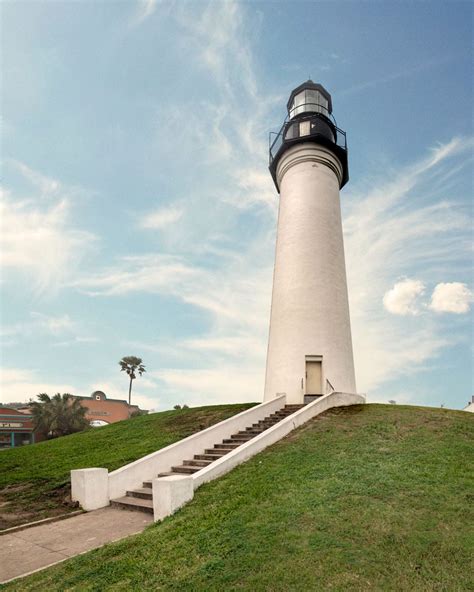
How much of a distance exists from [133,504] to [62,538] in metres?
1.89

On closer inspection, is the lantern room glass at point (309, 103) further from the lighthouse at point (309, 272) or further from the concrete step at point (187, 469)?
the concrete step at point (187, 469)

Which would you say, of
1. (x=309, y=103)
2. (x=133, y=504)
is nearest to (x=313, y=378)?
(x=133, y=504)

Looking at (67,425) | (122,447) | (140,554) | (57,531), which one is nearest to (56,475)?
(122,447)

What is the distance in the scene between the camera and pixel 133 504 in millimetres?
9578

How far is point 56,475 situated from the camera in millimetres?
13312

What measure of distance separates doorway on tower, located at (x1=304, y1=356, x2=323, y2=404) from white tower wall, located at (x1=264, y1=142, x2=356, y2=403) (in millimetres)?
180

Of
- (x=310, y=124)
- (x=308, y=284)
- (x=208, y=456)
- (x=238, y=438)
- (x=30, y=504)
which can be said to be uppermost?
(x=310, y=124)

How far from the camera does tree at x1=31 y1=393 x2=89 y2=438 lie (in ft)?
150

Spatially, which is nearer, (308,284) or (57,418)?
(308,284)

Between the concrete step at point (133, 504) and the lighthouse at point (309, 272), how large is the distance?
925 centimetres

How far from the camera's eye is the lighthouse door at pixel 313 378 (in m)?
17.8

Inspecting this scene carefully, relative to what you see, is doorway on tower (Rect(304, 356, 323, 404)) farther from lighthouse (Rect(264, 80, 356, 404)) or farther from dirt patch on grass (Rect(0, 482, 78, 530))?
dirt patch on grass (Rect(0, 482, 78, 530))

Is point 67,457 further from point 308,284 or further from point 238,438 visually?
point 308,284

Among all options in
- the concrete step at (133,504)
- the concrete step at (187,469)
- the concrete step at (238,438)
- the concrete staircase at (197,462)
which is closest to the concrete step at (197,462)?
the concrete staircase at (197,462)
